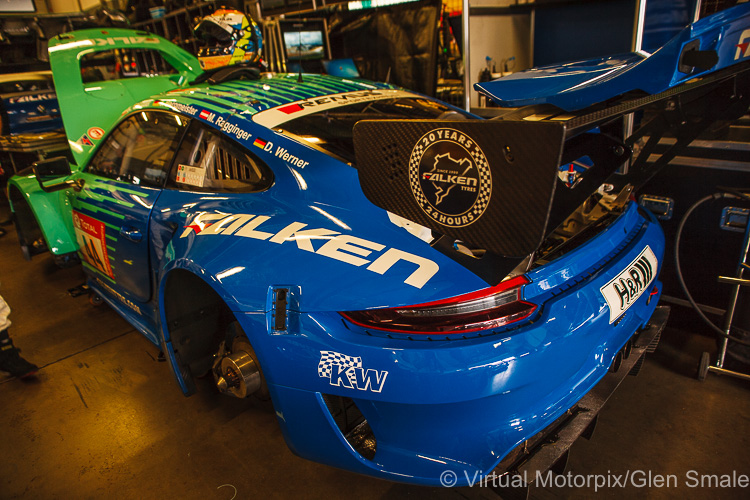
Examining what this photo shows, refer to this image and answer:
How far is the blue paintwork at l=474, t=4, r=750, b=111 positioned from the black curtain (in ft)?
13.1

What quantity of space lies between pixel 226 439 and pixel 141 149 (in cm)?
150

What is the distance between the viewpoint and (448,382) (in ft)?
3.85

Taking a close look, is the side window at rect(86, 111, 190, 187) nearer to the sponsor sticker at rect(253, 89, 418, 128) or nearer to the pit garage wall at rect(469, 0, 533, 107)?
the sponsor sticker at rect(253, 89, 418, 128)

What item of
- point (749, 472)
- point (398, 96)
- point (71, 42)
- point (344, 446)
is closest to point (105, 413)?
point (344, 446)

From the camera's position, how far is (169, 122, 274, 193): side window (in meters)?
1.82

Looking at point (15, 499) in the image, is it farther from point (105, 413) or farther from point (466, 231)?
point (466, 231)

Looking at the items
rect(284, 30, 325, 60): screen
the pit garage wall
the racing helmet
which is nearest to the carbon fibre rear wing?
the pit garage wall

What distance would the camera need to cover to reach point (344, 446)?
138cm

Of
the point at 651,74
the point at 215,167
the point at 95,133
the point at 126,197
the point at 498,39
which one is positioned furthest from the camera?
the point at 498,39

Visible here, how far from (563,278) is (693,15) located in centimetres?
340

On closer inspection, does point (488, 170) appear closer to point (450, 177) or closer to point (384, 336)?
point (450, 177)

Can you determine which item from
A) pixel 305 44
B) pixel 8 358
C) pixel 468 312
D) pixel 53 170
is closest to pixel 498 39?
pixel 305 44

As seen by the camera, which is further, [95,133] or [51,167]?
[95,133]

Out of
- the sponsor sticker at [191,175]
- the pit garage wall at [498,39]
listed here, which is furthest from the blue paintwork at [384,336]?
the pit garage wall at [498,39]
